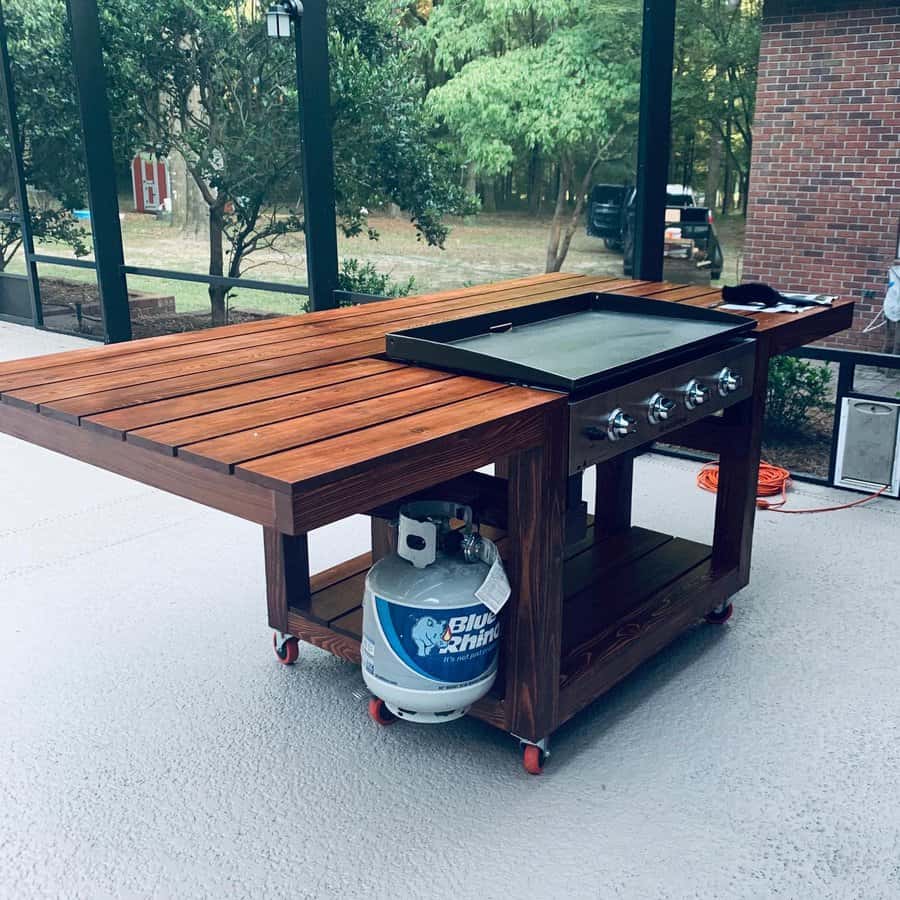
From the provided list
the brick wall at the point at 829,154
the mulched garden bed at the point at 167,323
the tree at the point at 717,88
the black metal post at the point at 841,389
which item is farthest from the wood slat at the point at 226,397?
the mulched garden bed at the point at 167,323

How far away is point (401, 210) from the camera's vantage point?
23.2 feet

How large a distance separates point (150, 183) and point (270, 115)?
120 cm

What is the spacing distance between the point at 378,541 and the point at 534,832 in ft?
2.96

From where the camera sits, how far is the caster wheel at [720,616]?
2.82 meters

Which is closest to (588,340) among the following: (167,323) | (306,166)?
(306,166)

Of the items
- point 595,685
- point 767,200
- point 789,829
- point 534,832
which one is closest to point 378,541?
point 595,685

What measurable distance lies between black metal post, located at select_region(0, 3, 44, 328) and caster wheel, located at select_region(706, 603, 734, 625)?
6077 mm

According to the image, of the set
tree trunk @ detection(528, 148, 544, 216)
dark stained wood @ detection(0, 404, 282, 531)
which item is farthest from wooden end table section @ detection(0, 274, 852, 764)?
tree trunk @ detection(528, 148, 544, 216)

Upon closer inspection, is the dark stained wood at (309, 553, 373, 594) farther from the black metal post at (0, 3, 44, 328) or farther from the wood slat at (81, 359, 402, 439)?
the black metal post at (0, 3, 44, 328)

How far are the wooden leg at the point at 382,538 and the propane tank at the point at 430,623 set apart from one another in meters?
0.36

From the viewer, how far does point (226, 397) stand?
1.87m

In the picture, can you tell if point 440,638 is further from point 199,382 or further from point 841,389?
point 841,389

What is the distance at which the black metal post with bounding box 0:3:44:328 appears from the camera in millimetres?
6879

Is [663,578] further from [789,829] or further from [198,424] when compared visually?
[198,424]
